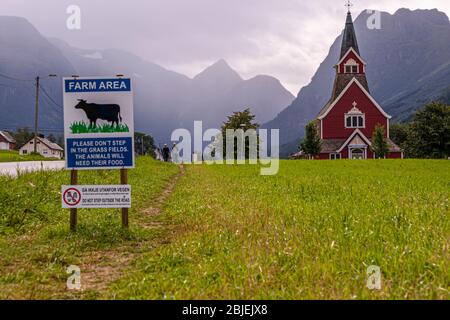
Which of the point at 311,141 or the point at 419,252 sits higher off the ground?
the point at 311,141

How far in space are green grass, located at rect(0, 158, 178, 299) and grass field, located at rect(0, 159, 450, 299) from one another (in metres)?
0.02

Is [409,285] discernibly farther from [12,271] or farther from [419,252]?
[12,271]

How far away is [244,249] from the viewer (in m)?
7.66

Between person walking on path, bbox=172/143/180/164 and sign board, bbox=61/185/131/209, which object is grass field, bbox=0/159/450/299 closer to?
sign board, bbox=61/185/131/209

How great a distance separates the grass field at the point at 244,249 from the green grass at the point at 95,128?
218cm

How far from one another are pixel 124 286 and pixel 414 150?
86.4 m

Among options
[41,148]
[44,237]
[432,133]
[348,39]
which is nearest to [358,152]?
[432,133]

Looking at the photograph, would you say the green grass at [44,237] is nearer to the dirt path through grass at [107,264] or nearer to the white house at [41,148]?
the dirt path through grass at [107,264]

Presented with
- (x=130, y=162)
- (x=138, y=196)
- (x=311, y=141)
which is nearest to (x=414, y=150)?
(x=311, y=141)

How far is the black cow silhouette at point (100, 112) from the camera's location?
10.4 meters

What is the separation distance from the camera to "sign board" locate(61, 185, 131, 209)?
10461 millimetres

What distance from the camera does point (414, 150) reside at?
279 ft

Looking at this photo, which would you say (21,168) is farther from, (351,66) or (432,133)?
(351,66)

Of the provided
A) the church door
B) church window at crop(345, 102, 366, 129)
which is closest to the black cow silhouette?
the church door
